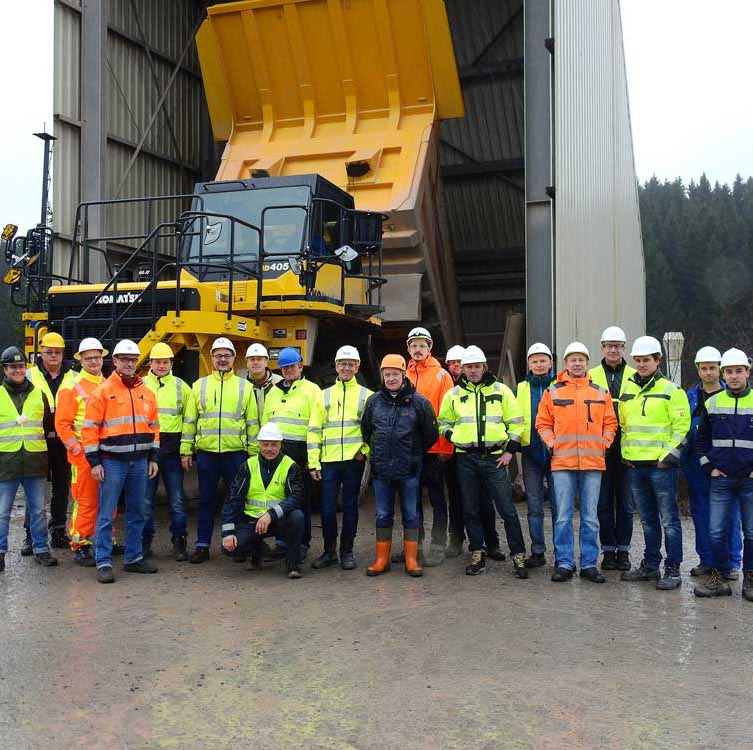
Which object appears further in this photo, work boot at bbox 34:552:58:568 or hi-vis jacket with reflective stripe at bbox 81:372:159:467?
work boot at bbox 34:552:58:568

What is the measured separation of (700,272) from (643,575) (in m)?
53.6

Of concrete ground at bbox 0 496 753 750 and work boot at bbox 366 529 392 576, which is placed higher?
work boot at bbox 366 529 392 576

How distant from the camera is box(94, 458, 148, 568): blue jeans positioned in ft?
21.1

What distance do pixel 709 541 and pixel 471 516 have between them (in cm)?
166

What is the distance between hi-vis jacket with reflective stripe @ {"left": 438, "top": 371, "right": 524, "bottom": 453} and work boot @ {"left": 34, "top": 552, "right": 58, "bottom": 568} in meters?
3.10

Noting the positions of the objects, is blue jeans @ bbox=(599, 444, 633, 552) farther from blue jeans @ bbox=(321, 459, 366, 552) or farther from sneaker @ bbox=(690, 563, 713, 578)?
blue jeans @ bbox=(321, 459, 366, 552)

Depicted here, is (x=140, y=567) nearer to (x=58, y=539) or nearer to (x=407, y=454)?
(x=58, y=539)

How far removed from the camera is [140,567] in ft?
21.5

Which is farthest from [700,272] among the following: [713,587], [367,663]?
[367,663]

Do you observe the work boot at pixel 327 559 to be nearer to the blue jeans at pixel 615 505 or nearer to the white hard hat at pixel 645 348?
the blue jeans at pixel 615 505

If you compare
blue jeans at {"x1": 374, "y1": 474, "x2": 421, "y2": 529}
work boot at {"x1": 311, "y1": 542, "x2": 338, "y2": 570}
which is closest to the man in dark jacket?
blue jeans at {"x1": 374, "y1": 474, "x2": 421, "y2": 529}

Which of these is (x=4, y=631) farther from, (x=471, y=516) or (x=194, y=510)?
(x=194, y=510)

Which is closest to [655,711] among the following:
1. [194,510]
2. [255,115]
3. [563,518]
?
[563,518]

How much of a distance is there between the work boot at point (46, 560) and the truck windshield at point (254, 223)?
3.31 metres
